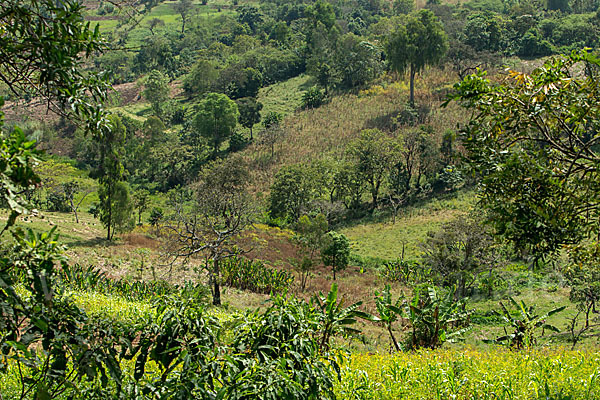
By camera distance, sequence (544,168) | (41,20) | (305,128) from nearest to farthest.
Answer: (41,20)
(544,168)
(305,128)

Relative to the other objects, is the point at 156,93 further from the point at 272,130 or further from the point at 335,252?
the point at 335,252

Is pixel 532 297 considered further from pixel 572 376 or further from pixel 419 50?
pixel 419 50

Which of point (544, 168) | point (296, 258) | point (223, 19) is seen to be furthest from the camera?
point (223, 19)

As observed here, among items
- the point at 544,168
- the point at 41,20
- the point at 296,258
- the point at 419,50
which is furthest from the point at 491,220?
the point at 419,50

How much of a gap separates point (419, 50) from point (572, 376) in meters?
48.5

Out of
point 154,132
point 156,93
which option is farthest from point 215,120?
point 156,93

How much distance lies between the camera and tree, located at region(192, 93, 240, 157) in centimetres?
5228

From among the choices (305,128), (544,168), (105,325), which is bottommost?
(305,128)

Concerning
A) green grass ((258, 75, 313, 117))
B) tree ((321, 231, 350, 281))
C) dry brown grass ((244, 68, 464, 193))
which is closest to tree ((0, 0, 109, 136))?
tree ((321, 231, 350, 281))

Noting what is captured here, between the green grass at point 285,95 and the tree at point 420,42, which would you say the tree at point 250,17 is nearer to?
the green grass at point 285,95

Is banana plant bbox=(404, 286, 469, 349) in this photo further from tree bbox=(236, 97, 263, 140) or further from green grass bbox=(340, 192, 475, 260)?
tree bbox=(236, 97, 263, 140)

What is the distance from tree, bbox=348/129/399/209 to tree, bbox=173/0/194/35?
72.7m

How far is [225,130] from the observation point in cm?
5291

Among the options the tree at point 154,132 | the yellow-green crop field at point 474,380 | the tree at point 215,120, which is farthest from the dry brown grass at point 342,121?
the yellow-green crop field at point 474,380
